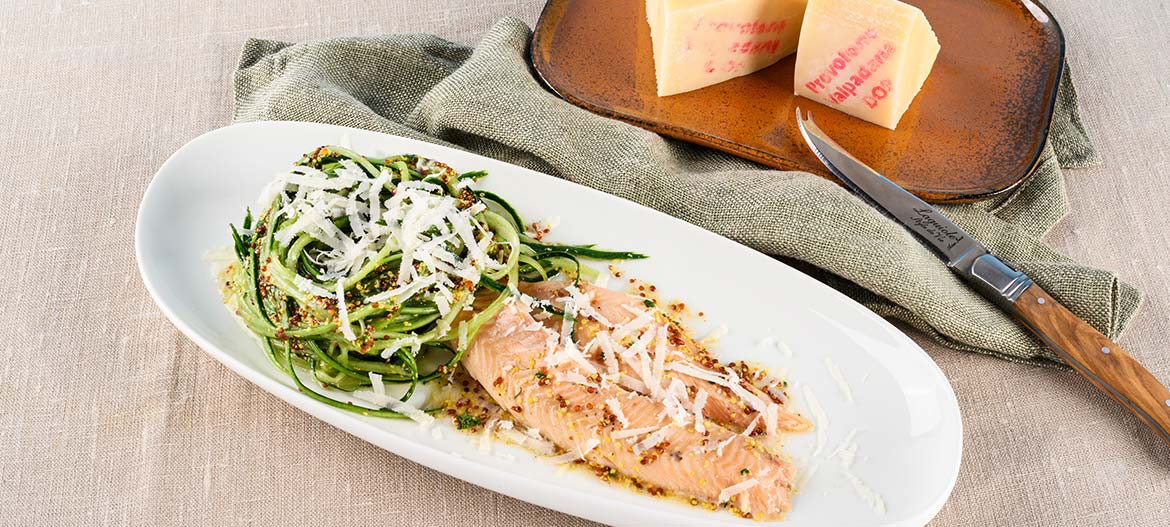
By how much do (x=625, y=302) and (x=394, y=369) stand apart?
64 centimetres

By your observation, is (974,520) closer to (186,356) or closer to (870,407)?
(870,407)

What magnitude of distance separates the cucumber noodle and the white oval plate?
131 millimetres

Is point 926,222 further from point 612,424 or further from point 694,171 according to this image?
point 612,424

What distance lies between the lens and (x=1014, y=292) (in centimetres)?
284

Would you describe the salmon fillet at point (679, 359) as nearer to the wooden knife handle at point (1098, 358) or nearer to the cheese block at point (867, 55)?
the wooden knife handle at point (1098, 358)

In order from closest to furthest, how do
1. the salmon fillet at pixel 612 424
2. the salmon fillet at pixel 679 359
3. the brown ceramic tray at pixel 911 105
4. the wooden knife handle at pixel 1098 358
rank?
the salmon fillet at pixel 612 424 → the salmon fillet at pixel 679 359 → the wooden knife handle at pixel 1098 358 → the brown ceramic tray at pixel 911 105

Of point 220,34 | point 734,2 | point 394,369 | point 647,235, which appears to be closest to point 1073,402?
point 647,235

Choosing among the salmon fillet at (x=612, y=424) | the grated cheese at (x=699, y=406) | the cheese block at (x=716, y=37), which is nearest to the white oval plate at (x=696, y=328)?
the salmon fillet at (x=612, y=424)

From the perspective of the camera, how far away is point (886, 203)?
3068mm

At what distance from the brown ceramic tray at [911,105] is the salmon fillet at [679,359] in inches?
34.6

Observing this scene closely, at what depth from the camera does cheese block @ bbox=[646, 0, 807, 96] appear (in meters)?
3.20

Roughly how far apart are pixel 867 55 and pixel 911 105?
320 millimetres

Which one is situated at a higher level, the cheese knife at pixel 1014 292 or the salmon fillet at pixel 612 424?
the cheese knife at pixel 1014 292

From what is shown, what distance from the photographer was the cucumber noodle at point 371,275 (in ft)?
8.15
